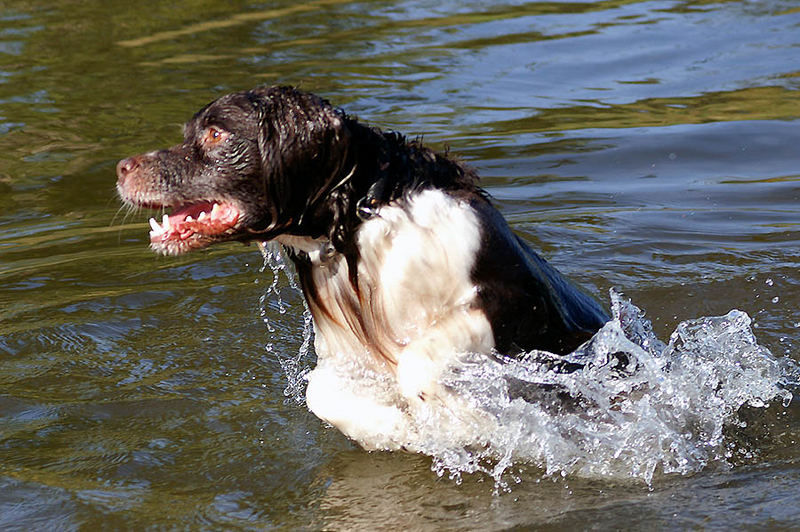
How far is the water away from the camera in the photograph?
4.82m

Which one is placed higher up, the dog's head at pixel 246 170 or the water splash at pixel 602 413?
the dog's head at pixel 246 170

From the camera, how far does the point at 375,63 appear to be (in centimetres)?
1186

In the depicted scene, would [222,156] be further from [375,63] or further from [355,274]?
[375,63]

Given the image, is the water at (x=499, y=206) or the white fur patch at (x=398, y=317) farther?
the water at (x=499, y=206)

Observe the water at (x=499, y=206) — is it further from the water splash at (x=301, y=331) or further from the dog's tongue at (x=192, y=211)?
the dog's tongue at (x=192, y=211)

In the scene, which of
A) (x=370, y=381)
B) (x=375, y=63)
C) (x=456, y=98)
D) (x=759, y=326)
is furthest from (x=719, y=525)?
(x=375, y=63)

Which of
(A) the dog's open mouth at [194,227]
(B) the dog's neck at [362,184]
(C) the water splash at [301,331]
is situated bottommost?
(C) the water splash at [301,331]

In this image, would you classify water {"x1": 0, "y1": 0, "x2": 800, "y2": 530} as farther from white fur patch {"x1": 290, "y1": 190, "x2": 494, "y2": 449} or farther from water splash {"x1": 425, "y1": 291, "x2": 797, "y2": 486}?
white fur patch {"x1": 290, "y1": 190, "x2": 494, "y2": 449}

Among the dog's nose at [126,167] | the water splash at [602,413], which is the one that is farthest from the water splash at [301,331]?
the water splash at [602,413]

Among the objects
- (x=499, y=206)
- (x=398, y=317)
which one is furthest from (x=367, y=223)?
(x=499, y=206)

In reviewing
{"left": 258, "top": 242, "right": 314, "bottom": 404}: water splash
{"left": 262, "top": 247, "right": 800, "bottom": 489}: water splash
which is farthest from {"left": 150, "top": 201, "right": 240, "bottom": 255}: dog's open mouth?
{"left": 262, "top": 247, "right": 800, "bottom": 489}: water splash

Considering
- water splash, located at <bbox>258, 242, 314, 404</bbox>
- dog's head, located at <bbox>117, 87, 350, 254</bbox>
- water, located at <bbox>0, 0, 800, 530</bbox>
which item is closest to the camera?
dog's head, located at <bbox>117, 87, 350, 254</bbox>

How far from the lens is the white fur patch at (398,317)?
15.4ft

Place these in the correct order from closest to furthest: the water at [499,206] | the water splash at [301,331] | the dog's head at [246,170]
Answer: the dog's head at [246,170]
the water at [499,206]
the water splash at [301,331]
